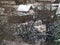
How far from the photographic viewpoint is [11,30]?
400 centimetres

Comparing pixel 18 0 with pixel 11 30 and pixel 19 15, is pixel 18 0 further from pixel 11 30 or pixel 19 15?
pixel 11 30


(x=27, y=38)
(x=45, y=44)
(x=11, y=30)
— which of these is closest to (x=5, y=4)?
(x=11, y=30)

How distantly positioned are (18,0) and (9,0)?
171 millimetres

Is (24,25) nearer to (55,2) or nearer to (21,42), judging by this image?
(21,42)

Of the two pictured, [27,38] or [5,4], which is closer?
[27,38]

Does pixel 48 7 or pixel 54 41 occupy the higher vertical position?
pixel 48 7

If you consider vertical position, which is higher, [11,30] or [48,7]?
[48,7]

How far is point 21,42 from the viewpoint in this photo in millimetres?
3848

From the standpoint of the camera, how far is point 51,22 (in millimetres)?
4016

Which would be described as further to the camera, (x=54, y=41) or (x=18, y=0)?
(x=18, y=0)

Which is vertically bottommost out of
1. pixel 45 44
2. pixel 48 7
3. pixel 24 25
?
pixel 45 44

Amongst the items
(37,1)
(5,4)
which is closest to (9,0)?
(5,4)

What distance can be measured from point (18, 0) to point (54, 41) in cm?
104

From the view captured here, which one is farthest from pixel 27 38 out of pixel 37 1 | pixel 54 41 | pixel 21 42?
pixel 37 1
